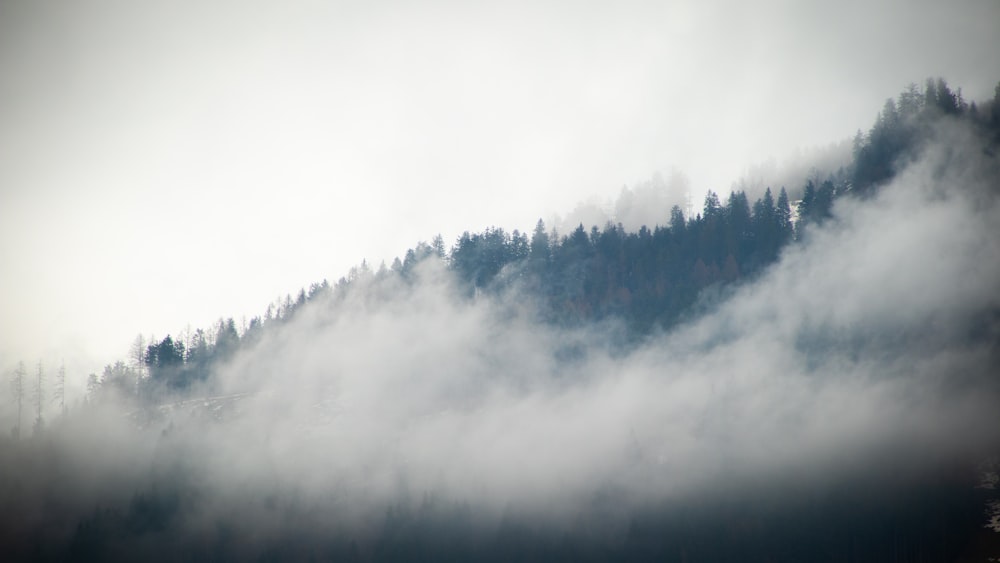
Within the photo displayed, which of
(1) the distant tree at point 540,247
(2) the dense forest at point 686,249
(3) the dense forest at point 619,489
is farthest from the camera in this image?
(1) the distant tree at point 540,247

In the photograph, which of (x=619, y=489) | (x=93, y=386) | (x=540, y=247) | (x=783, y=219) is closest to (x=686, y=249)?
(x=783, y=219)

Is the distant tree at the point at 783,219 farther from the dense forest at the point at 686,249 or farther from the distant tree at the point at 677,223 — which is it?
the distant tree at the point at 677,223

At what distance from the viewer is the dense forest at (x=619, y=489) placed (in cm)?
12412

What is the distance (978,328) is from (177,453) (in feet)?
585

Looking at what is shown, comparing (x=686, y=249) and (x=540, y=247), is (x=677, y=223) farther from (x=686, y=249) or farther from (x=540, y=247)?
(x=540, y=247)

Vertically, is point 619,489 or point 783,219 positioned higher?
point 783,219

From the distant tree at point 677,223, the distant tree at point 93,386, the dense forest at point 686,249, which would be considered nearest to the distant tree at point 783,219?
the dense forest at point 686,249

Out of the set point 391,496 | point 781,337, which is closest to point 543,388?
point 391,496

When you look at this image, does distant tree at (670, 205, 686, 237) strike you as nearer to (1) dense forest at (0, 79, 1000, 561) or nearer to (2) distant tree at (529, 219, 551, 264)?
(1) dense forest at (0, 79, 1000, 561)

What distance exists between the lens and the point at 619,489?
5906 inches

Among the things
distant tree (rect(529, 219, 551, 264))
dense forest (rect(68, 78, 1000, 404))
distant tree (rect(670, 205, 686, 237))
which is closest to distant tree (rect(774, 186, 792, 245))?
dense forest (rect(68, 78, 1000, 404))

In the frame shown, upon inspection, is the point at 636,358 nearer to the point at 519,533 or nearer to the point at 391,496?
the point at 519,533

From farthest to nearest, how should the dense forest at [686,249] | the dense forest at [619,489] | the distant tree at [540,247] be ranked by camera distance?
the distant tree at [540,247] → the dense forest at [686,249] → the dense forest at [619,489]

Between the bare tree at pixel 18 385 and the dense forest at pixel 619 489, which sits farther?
the bare tree at pixel 18 385
